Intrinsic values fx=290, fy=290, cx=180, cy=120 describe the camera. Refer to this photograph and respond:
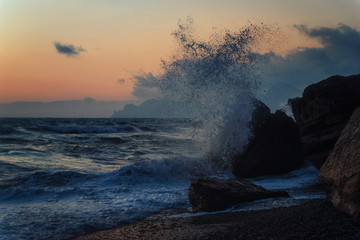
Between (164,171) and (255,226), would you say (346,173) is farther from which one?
(164,171)

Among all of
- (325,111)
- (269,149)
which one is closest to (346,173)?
(325,111)

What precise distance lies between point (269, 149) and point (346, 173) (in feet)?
12.7

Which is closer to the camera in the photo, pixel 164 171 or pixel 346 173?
pixel 346 173

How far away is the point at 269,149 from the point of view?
7027 millimetres

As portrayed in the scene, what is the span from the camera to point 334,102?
19.2ft

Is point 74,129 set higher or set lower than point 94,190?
higher

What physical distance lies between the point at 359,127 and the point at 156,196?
11.5 feet

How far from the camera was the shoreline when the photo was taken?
2.68 m


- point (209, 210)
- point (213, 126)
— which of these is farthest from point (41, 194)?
point (213, 126)

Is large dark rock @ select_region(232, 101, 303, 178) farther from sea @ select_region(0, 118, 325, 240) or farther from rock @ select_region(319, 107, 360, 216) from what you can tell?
rock @ select_region(319, 107, 360, 216)

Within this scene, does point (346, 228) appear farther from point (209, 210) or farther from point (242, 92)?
point (242, 92)

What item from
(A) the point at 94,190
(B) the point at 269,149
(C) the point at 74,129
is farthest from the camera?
(C) the point at 74,129

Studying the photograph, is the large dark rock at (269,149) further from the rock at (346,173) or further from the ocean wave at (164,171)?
the rock at (346,173)

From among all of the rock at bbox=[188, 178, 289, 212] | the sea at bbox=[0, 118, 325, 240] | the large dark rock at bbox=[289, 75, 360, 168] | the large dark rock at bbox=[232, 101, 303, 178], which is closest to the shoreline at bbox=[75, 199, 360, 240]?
the rock at bbox=[188, 178, 289, 212]
